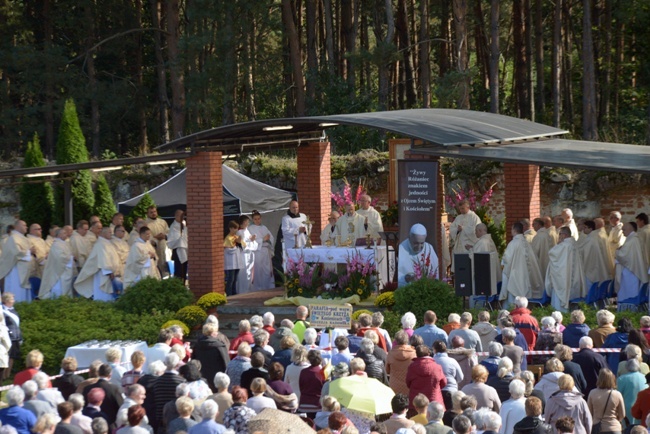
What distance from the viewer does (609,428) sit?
11.0 metres

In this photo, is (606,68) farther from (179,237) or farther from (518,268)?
(518,268)

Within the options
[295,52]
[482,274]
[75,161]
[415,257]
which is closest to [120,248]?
[415,257]

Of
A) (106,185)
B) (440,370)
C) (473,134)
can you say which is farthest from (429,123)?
(106,185)

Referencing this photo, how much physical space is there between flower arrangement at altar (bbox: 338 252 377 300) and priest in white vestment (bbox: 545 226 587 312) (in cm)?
288

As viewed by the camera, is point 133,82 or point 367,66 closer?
point 133,82

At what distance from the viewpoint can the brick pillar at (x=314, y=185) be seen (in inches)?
905

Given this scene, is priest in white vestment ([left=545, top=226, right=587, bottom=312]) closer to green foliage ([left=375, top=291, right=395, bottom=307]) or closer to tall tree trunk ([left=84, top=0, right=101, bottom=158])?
green foliage ([left=375, top=291, right=395, bottom=307])

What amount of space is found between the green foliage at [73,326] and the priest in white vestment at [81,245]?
1829mm

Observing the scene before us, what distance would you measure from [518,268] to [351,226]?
369cm

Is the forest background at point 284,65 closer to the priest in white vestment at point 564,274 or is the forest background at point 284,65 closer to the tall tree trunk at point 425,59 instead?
the tall tree trunk at point 425,59

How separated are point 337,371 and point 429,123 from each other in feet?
29.7

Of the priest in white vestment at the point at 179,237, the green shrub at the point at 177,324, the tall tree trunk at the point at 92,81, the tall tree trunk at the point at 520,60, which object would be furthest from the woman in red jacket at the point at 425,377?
the tall tree trunk at the point at 92,81

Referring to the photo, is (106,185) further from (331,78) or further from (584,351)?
(584,351)

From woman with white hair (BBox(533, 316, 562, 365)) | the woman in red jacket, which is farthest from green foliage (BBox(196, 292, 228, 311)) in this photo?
the woman in red jacket
